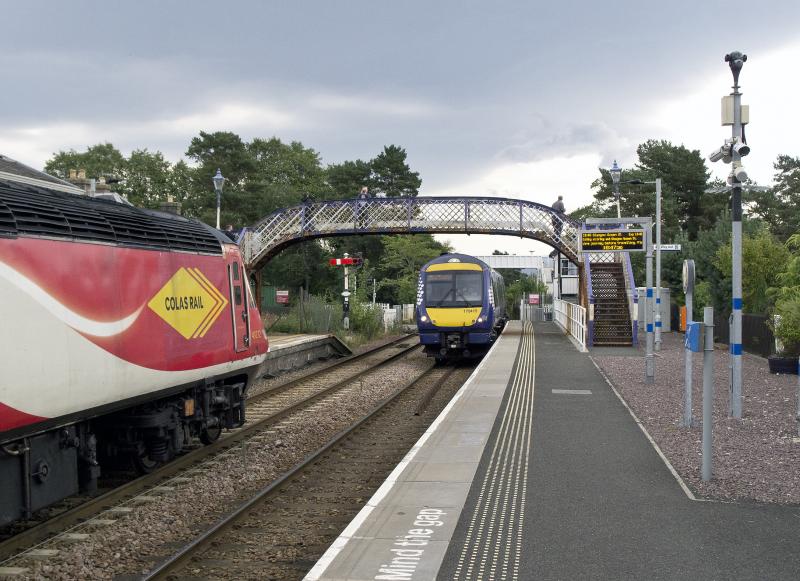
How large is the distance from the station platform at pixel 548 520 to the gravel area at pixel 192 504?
1.89 m

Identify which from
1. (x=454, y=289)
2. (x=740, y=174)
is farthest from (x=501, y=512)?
(x=454, y=289)

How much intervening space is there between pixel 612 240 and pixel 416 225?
877 centimetres

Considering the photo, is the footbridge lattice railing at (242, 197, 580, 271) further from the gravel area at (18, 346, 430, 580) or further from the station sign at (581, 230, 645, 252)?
the gravel area at (18, 346, 430, 580)

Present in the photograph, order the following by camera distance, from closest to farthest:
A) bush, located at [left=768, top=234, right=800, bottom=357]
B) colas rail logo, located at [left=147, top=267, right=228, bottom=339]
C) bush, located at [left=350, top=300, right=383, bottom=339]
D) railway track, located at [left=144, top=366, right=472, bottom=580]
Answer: railway track, located at [left=144, top=366, right=472, bottom=580] → colas rail logo, located at [left=147, top=267, right=228, bottom=339] → bush, located at [left=768, top=234, right=800, bottom=357] → bush, located at [left=350, top=300, right=383, bottom=339]

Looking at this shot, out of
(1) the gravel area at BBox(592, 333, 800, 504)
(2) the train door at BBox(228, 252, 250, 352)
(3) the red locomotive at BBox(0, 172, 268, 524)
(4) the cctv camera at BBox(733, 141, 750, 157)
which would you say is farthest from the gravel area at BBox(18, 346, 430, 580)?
(4) the cctv camera at BBox(733, 141, 750, 157)

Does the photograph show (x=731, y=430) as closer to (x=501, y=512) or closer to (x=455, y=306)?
(x=501, y=512)

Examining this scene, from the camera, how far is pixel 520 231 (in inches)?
1233

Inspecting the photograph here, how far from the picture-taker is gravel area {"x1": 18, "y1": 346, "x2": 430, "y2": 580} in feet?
22.1

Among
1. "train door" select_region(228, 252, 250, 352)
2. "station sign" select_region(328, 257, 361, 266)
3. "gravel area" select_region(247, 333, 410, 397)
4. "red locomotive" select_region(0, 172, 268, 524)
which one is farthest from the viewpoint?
"station sign" select_region(328, 257, 361, 266)

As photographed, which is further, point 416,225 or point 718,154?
point 416,225

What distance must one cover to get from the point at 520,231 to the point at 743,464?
73.4ft

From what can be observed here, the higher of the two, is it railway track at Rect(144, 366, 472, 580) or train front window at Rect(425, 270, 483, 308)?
train front window at Rect(425, 270, 483, 308)

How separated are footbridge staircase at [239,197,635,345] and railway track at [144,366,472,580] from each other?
18.3 m

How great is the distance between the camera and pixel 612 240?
25531 mm
